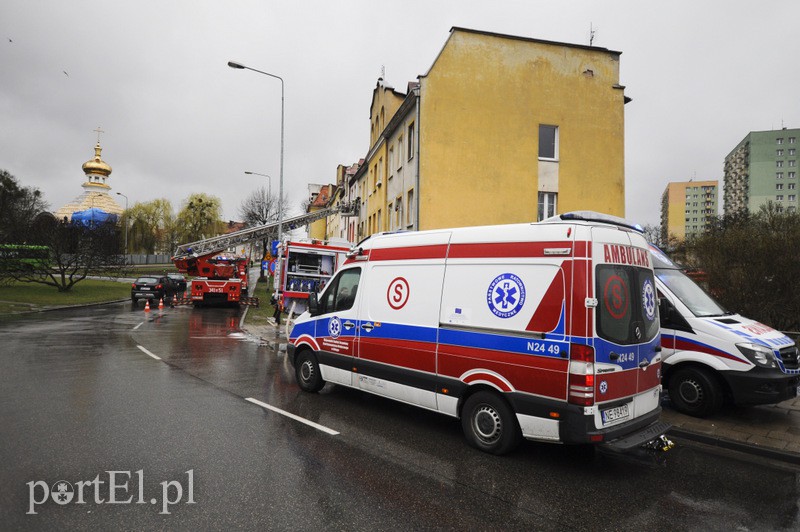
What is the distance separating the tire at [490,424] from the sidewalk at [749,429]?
2552 mm

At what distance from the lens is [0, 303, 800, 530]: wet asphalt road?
3.52 meters

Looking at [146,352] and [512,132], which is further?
[512,132]

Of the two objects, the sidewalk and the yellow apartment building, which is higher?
the yellow apartment building

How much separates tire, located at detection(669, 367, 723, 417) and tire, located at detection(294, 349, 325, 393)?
5205 mm

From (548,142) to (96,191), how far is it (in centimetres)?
9795

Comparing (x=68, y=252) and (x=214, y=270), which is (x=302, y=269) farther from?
(x=68, y=252)

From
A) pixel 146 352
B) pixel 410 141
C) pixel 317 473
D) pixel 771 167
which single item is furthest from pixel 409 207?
pixel 771 167

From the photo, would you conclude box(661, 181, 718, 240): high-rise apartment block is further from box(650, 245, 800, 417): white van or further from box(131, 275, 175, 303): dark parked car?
box(650, 245, 800, 417): white van

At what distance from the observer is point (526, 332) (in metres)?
4.63

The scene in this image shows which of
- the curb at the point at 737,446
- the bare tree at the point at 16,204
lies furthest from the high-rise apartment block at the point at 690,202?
the curb at the point at 737,446

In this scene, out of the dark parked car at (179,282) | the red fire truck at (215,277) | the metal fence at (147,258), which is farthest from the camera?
the metal fence at (147,258)

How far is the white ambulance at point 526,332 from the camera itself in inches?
171

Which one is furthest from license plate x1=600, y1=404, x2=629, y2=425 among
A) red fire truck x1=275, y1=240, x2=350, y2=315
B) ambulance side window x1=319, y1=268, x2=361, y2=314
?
red fire truck x1=275, y1=240, x2=350, y2=315

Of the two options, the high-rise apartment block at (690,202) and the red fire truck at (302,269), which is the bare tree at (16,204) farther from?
the high-rise apartment block at (690,202)
